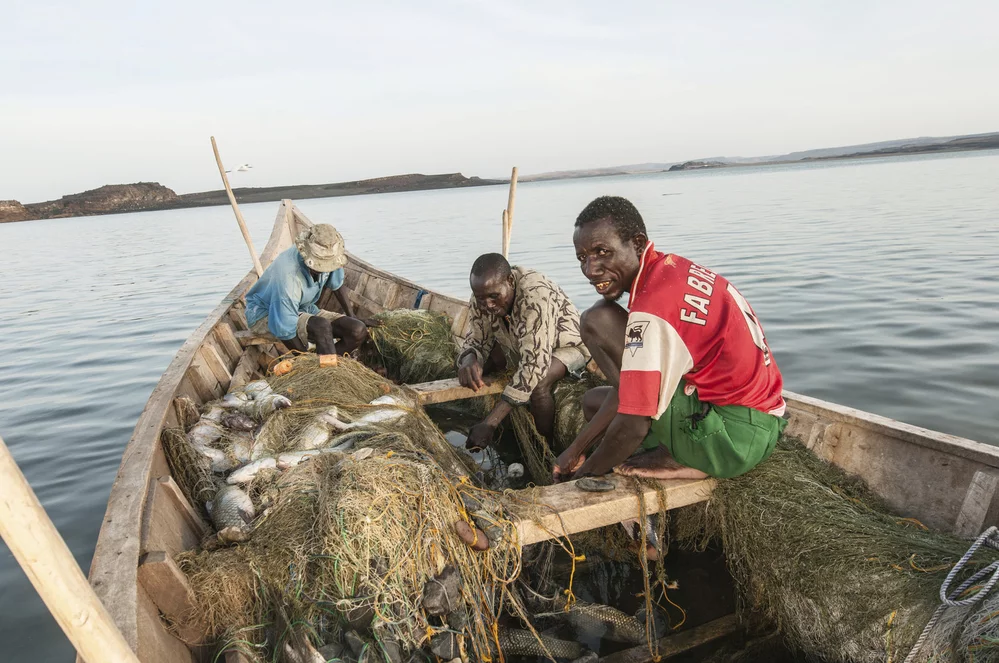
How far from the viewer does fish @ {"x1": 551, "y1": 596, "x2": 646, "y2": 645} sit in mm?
3332

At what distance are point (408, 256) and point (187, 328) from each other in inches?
428

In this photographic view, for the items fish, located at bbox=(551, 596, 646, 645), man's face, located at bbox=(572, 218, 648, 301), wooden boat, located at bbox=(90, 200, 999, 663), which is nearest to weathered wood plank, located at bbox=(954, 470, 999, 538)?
wooden boat, located at bbox=(90, 200, 999, 663)

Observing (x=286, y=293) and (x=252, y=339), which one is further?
(x=252, y=339)

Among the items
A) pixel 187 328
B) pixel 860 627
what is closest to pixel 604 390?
pixel 860 627

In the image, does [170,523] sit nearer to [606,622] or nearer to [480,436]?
[480,436]

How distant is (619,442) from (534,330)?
61.2 inches

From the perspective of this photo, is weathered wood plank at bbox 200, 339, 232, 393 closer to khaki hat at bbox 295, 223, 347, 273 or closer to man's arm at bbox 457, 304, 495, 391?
khaki hat at bbox 295, 223, 347, 273

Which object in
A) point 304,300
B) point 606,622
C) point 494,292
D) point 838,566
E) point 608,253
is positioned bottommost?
point 606,622

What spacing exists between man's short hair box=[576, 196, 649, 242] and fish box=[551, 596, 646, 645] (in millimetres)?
1997

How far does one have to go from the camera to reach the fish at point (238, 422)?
4.15m

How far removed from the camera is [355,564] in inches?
98.0

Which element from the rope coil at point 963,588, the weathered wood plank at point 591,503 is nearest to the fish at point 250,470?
the weathered wood plank at point 591,503

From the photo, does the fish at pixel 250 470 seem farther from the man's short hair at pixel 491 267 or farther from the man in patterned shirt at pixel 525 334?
the man's short hair at pixel 491 267

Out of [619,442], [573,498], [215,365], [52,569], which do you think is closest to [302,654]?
[52,569]
